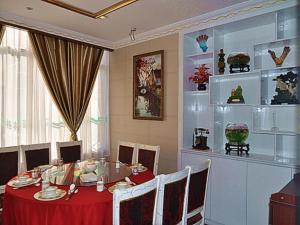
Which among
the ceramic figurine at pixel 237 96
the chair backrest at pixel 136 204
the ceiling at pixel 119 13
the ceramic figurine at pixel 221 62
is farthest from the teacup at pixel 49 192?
the ceramic figurine at pixel 221 62

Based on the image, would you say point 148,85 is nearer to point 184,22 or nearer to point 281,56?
point 184,22

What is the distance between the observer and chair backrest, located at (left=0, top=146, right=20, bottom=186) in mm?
2592

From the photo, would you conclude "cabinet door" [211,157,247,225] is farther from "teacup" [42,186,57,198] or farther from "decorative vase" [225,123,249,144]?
"teacup" [42,186,57,198]

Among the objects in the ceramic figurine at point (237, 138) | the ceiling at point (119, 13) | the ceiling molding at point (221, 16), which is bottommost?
the ceramic figurine at point (237, 138)

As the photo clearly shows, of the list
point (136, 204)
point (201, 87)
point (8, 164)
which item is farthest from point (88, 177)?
→ point (201, 87)

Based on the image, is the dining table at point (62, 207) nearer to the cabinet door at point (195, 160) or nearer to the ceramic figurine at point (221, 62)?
the cabinet door at point (195, 160)

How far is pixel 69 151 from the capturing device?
3256mm

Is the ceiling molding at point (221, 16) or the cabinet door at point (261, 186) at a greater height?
the ceiling molding at point (221, 16)

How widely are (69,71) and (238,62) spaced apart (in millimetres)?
2514

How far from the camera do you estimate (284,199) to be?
1.38 metres

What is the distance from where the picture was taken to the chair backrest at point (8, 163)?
259cm

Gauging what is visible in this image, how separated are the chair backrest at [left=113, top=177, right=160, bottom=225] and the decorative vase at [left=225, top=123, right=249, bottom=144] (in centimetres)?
163

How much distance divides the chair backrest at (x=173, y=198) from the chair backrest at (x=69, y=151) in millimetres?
1896

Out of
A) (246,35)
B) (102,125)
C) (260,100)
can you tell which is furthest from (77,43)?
(260,100)
